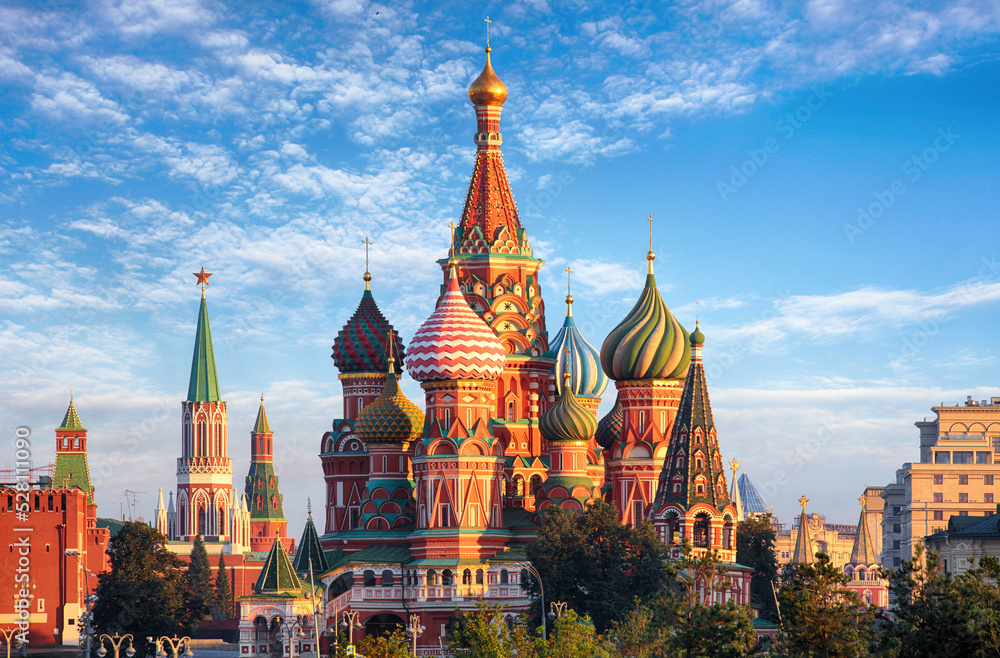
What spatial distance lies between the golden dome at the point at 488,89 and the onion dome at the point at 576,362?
1142 centimetres

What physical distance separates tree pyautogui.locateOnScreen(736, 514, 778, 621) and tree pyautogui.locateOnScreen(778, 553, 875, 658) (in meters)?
43.5

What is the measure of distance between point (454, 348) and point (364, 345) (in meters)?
11.3

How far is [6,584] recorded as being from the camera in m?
82.2

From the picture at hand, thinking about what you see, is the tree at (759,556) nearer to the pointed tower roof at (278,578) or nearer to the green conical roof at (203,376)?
the pointed tower roof at (278,578)

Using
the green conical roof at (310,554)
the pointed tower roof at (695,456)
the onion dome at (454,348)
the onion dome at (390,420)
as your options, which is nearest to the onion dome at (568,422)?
the onion dome at (454,348)

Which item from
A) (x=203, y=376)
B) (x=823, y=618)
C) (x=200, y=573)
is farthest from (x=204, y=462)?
(x=823, y=618)

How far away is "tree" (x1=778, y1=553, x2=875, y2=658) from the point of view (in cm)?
3216

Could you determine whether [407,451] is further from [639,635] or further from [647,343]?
[639,635]

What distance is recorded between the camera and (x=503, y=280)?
76625 millimetres

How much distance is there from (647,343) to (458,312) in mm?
9490

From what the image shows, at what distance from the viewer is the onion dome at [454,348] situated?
70.2 m

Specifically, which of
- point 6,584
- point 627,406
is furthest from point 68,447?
point 627,406

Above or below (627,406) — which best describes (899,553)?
below

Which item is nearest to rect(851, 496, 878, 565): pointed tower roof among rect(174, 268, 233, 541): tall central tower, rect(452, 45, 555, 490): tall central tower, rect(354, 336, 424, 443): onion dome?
rect(452, 45, 555, 490): tall central tower
